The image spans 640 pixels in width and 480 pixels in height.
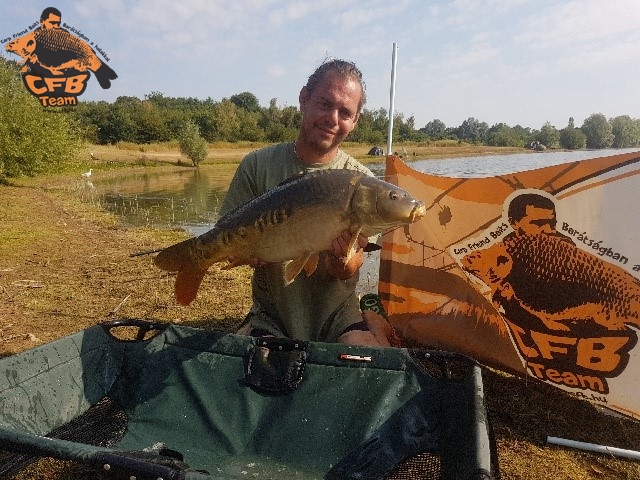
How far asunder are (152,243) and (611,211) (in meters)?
7.10

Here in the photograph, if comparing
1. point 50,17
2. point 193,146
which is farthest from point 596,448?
point 193,146

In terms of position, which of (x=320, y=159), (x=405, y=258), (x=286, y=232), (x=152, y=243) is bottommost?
(x=152, y=243)

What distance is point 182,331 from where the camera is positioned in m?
2.70

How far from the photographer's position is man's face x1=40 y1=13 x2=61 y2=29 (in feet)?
81.8

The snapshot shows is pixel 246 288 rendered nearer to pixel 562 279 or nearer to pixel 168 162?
pixel 562 279

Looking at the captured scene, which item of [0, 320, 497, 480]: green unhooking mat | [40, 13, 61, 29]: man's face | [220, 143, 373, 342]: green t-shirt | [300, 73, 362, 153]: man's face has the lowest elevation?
[0, 320, 497, 480]: green unhooking mat

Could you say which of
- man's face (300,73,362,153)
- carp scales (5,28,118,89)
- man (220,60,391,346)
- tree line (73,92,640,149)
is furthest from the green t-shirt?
tree line (73,92,640,149)

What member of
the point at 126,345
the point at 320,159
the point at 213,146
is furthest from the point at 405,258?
the point at 213,146

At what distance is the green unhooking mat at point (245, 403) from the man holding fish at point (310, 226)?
1.20 ft

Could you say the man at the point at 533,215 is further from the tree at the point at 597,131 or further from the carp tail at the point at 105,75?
the tree at the point at 597,131

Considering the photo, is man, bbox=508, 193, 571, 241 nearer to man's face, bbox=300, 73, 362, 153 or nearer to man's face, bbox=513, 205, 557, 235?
man's face, bbox=513, 205, 557, 235

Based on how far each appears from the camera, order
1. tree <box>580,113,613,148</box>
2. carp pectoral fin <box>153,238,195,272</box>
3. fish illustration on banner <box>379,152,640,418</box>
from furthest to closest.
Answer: tree <box>580,113,613,148</box>, fish illustration on banner <box>379,152,640,418</box>, carp pectoral fin <box>153,238,195,272</box>

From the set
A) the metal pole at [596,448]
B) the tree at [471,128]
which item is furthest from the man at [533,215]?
the tree at [471,128]

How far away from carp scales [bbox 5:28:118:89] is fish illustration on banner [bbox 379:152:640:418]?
25.2 metres
